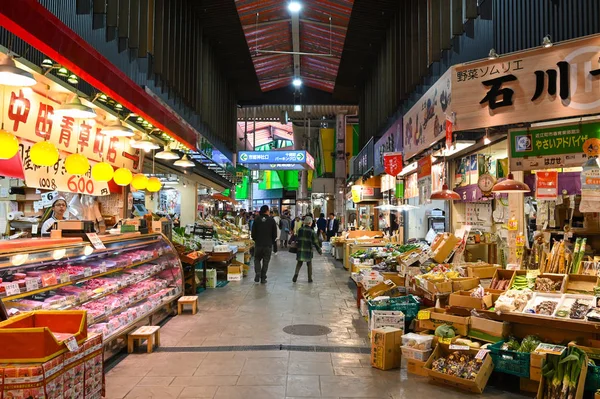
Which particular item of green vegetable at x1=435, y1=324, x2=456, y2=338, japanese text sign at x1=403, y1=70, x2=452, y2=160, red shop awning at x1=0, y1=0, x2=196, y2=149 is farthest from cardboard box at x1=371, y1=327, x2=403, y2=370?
red shop awning at x1=0, y1=0, x2=196, y2=149

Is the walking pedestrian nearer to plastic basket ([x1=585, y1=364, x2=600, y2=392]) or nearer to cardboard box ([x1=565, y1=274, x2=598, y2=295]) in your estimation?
cardboard box ([x1=565, y1=274, x2=598, y2=295])

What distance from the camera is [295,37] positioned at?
15602 mm

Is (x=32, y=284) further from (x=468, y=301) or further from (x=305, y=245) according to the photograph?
(x=305, y=245)

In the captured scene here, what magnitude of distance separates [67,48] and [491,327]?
5.37 metres

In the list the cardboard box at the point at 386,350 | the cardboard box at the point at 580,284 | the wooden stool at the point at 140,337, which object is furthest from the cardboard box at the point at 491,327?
the wooden stool at the point at 140,337

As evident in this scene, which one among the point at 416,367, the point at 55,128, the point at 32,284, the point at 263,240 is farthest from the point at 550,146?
the point at 263,240

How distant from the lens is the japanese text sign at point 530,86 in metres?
4.84

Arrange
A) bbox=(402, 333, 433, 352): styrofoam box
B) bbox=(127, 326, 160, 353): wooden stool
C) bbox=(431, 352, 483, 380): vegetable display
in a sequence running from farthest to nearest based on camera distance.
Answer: bbox=(127, 326, 160, 353): wooden stool < bbox=(402, 333, 433, 352): styrofoam box < bbox=(431, 352, 483, 380): vegetable display

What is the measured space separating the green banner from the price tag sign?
5.09m

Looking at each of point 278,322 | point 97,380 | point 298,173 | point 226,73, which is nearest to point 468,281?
point 278,322

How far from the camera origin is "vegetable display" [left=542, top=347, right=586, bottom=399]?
396cm

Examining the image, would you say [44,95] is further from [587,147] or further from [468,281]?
[587,147]

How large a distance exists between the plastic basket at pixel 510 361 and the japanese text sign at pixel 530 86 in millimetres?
2677

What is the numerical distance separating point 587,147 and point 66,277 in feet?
19.6
